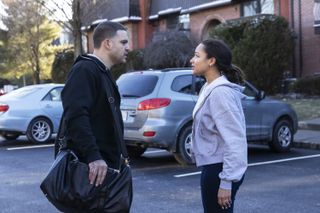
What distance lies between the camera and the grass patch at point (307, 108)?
16016 mm

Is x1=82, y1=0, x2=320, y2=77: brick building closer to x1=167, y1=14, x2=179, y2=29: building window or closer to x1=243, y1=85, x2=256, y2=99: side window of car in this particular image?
x1=167, y1=14, x2=179, y2=29: building window

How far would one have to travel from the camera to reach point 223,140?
11.6ft

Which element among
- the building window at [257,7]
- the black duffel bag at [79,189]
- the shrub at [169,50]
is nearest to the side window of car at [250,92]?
the black duffel bag at [79,189]

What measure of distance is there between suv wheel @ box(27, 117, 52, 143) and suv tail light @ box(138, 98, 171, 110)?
15.8 ft

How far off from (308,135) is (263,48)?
914 cm

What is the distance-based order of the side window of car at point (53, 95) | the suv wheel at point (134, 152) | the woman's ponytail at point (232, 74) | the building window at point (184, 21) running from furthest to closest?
the building window at point (184, 21) < the side window of car at point (53, 95) < the suv wheel at point (134, 152) < the woman's ponytail at point (232, 74)

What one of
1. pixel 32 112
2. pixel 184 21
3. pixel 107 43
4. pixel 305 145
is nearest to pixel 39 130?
pixel 32 112

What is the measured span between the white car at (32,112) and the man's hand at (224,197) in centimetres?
1057

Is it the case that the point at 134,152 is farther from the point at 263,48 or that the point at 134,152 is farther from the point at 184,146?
the point at 263,48

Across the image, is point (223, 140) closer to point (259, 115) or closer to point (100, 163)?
point (100, 163)

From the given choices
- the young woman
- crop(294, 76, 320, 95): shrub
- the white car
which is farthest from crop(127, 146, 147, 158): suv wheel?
crop(294, 76, 320, 95): shrub

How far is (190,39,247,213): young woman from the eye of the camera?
348 cm

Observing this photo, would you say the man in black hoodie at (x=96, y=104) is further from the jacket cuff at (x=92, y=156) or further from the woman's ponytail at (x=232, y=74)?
the woman's ponytail at (x=232, y=74)

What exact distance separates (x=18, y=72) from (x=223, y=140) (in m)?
42.1
